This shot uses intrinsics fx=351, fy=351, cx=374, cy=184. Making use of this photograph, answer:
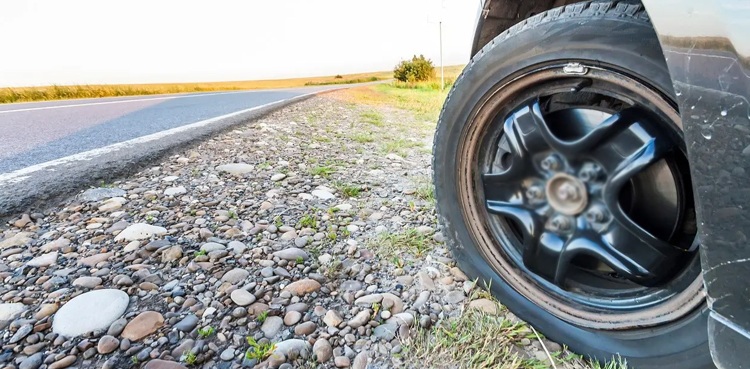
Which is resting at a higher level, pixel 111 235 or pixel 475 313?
pixel 111 235

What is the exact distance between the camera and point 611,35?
3.02 ft

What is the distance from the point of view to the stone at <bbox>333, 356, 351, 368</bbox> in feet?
3.33

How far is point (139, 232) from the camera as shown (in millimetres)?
1628

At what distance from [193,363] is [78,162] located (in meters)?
2.24

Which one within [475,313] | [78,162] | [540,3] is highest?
[540,3]

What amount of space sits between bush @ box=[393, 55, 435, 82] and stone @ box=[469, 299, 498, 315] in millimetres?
19478

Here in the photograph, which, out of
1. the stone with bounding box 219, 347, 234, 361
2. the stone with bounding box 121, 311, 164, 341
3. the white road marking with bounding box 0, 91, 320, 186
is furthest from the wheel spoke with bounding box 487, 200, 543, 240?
the white road marking with bounding box 0, 91, 320, 186

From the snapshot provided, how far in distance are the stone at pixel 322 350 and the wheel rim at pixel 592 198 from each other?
2.09 ft

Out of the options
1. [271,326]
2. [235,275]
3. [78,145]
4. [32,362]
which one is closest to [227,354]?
[271,326]

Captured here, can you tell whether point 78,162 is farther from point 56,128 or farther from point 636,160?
point 636,160

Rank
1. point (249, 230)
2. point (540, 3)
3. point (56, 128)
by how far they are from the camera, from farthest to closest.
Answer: point (56, 128) → point (249, 230) → point (540, 3)

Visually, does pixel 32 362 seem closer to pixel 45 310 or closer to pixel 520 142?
pixel 45 310

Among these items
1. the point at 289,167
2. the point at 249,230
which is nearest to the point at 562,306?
the point at 249,230

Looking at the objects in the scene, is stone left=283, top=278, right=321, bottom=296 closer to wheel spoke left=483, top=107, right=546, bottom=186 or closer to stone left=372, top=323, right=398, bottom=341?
stone left=372, top=323, right=398, bottom=341
